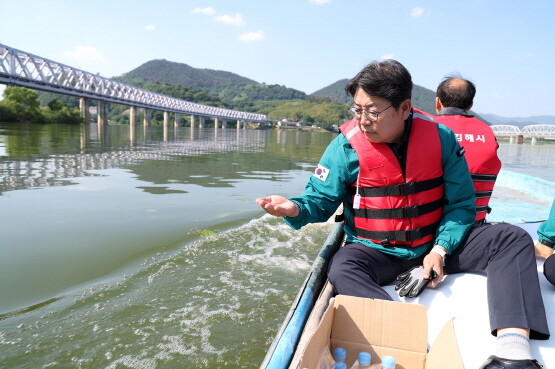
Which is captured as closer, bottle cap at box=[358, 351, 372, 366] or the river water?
bottle cap at box=[358, 351, 372, 366]

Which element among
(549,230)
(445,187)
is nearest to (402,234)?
(445,187)

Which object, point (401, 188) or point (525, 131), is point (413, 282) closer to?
point (401, 188)

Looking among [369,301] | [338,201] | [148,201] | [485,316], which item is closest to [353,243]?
[338,201]

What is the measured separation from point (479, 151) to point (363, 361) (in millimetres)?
1878

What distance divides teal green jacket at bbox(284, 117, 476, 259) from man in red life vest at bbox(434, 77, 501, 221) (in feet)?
1.97

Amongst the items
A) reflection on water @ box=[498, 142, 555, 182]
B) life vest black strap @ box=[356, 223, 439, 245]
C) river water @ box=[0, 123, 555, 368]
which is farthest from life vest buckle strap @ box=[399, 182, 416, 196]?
reflection on water @ box=[498, 142, 555, 182]

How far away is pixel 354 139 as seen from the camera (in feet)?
7.60

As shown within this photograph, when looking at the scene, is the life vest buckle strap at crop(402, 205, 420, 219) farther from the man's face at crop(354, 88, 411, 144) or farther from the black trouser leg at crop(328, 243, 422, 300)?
the man's face at crop(354, 88, 411, 144)

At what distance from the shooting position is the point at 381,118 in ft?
6.93

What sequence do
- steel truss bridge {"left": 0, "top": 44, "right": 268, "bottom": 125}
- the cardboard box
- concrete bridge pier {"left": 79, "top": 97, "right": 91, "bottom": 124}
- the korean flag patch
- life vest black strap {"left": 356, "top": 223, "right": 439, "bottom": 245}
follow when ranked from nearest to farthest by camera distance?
the cardboard box, life vest black strap {"left": 356, "top": 223, "right": 439, "bottom": 245}, the korean flag patch, steel truss bridge {"left": 0, "top": 44, "right": 268, "bottom": 125}, concrete bridge pier {"left": 79, "top": 97, "right": 91, "bottom": 124}

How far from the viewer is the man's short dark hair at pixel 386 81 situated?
6.75 feet

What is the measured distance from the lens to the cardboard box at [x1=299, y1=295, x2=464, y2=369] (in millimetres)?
1736

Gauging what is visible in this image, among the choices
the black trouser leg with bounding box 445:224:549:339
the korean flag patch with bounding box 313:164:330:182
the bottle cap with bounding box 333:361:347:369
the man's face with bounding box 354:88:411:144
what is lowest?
the bottle cap with bounding box 333:361:347:369

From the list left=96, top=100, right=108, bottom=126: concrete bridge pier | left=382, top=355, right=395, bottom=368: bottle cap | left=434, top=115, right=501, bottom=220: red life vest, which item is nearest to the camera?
left=382, top=355, right=395, bottom=368: bottle cap
